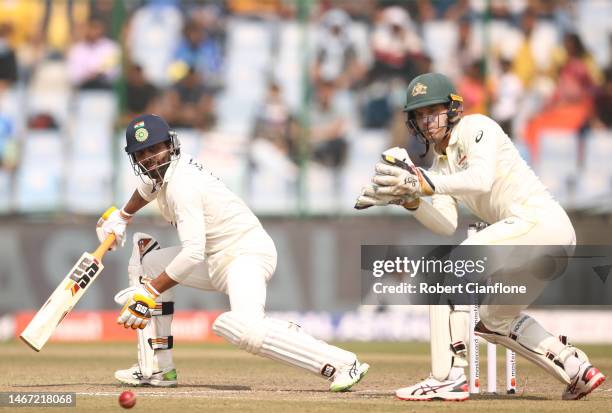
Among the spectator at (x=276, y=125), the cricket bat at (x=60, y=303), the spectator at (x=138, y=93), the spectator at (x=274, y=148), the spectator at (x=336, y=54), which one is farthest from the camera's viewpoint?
the spectator at (x=336, y=54)

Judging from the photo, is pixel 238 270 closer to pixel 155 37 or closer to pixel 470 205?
pixel 470 205

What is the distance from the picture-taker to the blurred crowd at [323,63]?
1445 centimetres

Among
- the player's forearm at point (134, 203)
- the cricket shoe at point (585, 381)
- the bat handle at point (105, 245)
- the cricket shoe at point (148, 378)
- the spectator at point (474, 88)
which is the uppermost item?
the spectator at point (474, 88)

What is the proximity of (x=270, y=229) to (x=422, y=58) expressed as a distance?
3010 mm

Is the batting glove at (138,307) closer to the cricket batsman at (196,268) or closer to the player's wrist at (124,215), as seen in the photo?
the cricket batsman at (196,268)

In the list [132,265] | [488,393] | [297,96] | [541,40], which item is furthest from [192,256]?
[541,40]

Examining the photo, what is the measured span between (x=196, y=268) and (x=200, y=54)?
808 cm

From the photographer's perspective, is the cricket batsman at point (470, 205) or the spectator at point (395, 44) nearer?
the cricket batsman at point (470, 205)

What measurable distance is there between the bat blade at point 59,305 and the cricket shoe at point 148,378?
0.50 metres

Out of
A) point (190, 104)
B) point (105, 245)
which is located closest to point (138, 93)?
point (190, 104)

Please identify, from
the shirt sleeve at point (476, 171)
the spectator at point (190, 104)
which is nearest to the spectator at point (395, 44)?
the spectator at point (190, 104)

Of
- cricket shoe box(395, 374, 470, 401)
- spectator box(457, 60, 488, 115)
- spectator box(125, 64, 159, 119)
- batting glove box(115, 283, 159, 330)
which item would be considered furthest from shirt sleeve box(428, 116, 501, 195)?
spectator box(125, 64, 159, 119)

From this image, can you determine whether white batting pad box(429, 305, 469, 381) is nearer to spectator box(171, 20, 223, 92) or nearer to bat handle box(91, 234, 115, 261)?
bat handle box(91, 234, 115, 261)

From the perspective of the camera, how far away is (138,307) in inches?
258
